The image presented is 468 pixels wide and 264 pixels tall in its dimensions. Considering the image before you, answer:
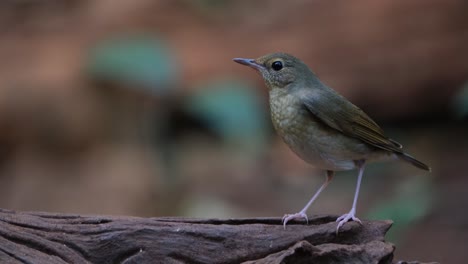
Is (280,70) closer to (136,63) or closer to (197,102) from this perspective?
(136,63)

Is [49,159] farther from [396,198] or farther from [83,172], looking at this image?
[396,198]

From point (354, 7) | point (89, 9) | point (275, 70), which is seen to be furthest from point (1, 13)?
point (275, 70)

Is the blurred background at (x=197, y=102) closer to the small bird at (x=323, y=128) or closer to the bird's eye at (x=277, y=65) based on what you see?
the bird's eye at (x=277, y=65)

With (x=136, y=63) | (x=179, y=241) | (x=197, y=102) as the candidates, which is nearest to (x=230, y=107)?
(x=197, y=102)

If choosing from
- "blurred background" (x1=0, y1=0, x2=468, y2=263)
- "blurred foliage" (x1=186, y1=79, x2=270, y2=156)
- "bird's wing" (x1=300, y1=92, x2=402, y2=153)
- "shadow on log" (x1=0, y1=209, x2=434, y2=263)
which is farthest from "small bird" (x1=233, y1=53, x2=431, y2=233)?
"blurred background" (x1=0, y1=0, x2=468, y2=263)

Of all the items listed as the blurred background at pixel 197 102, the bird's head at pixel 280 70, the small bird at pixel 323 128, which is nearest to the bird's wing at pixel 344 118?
the small bird at pixel 323 128

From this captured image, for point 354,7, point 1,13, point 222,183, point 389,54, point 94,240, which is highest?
point 1,13
